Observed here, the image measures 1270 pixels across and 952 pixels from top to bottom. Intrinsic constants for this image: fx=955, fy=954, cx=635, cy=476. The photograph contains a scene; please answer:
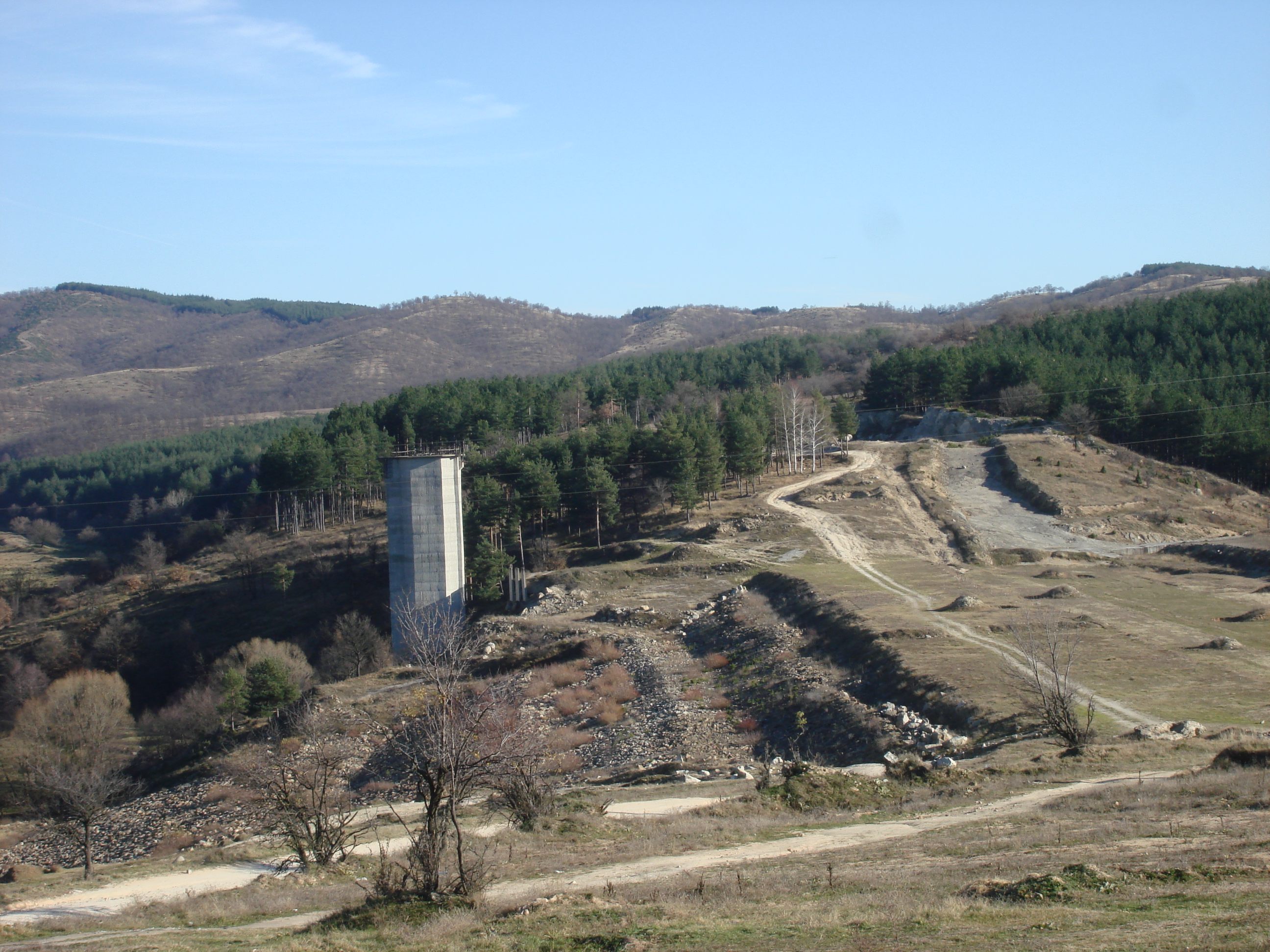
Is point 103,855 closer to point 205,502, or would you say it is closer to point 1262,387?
point 205,502

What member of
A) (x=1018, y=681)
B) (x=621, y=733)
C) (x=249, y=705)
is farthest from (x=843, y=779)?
(x=249, y=705)

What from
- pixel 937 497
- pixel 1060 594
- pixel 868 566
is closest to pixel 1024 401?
pixel 937 497

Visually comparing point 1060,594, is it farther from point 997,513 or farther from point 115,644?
point 115,644

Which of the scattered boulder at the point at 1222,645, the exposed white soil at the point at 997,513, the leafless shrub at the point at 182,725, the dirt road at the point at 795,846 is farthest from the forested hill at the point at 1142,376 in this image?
the leafless shrub at the point at 182,725

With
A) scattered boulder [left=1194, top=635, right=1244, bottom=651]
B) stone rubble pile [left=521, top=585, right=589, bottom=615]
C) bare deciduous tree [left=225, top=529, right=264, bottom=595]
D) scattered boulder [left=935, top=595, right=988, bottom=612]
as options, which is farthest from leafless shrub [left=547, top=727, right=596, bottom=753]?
bare deciduous tree [left=225, top=529, right=264, bottom=595]

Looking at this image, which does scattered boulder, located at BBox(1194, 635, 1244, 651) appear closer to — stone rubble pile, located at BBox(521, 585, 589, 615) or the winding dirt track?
the winding dirt track

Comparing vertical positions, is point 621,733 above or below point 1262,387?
below
